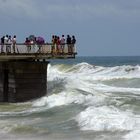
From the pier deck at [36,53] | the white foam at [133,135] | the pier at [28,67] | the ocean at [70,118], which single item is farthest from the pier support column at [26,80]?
the white foam at [133,135]

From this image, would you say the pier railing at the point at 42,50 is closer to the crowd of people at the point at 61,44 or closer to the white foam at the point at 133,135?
the crowd of people at the point at 61,44

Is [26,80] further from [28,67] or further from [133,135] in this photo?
[133,135]

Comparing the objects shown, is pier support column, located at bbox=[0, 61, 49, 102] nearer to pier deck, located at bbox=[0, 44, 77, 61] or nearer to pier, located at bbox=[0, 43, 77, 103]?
pier, located at bbox=[0, 43, 77, 103]

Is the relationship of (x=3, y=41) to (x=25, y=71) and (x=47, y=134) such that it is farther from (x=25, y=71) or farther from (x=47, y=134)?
(x=47, y=134)

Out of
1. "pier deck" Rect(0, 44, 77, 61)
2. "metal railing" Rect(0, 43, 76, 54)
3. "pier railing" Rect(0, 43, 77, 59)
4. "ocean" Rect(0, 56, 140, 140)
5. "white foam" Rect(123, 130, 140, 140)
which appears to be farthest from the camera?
"metal railing" Rect(0, 43, 76, 54)

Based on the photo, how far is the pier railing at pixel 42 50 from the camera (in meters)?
26.2

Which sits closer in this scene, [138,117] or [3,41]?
[138,117]

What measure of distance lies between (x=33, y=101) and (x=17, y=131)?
920cm

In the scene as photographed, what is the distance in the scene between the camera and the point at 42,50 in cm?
2642

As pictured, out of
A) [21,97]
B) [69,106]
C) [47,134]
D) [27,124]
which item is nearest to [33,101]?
[21,97]

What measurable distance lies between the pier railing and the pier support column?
47cm

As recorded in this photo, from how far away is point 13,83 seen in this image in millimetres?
26312

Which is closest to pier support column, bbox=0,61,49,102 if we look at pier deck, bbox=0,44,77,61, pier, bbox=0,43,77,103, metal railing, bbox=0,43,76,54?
pier, bbox=0,43,77,103

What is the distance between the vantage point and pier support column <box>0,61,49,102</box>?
26.1 metres
